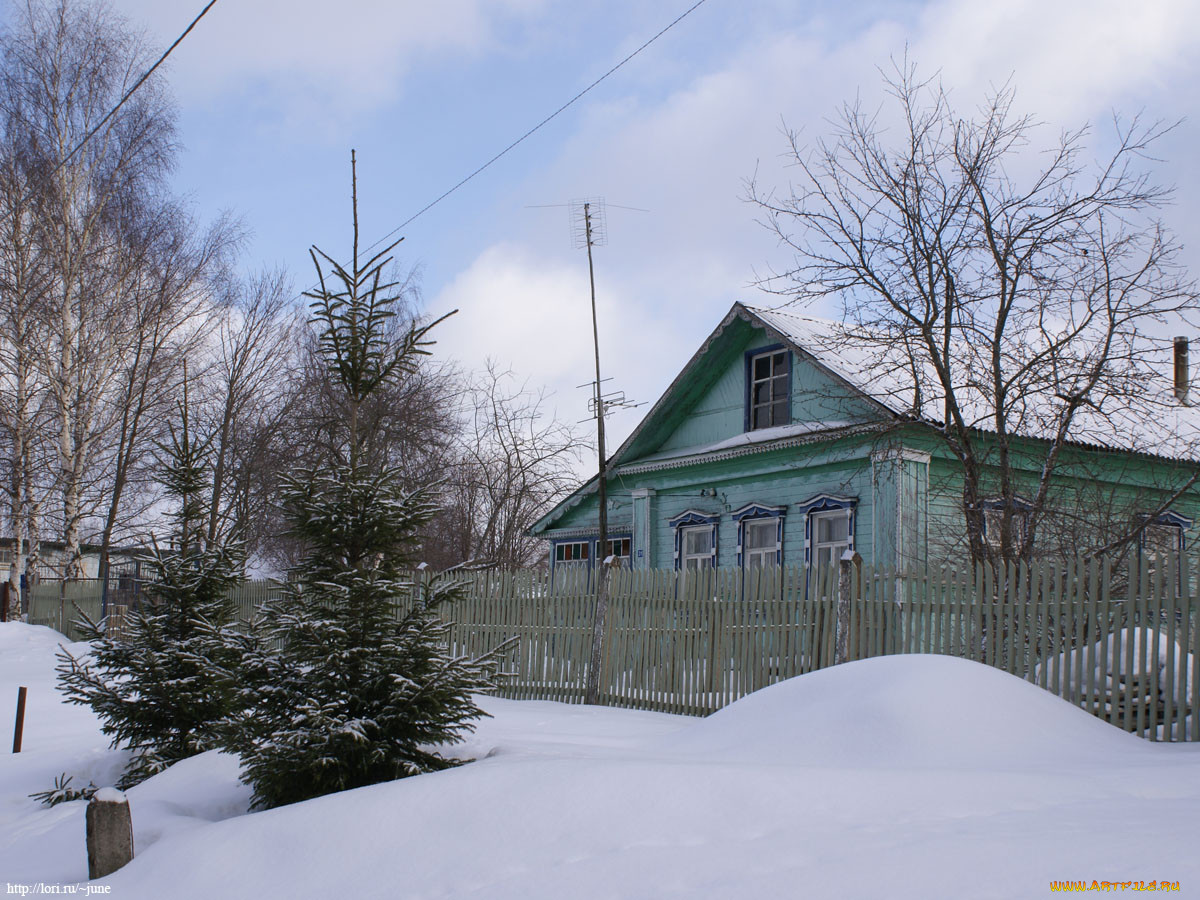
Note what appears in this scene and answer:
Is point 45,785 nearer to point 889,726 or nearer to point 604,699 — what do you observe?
point 604,699

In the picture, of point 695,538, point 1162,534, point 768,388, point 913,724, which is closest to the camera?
point 913,724

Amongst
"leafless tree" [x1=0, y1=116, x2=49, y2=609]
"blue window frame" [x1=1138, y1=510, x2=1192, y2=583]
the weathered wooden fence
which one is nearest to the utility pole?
the weathered wooden fence

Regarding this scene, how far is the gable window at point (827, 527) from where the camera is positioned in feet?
53.0

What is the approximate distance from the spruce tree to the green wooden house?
7.20m

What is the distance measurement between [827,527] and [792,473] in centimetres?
114

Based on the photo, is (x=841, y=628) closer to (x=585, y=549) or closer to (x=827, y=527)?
(x=827, y=527)

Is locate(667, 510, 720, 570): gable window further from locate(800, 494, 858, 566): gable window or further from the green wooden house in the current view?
locate(800, 494, 858, 566): gable window

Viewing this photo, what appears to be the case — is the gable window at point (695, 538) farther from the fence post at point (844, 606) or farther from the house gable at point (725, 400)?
the fence post at point (844, 606)

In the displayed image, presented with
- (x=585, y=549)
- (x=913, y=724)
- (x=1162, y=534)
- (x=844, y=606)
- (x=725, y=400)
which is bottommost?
(x=913, y=724)

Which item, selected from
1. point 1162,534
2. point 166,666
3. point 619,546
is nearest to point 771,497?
point 619,546

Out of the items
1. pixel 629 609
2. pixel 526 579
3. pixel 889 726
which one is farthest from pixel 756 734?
pixel 526 579

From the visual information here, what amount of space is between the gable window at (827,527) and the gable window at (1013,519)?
7.52ft

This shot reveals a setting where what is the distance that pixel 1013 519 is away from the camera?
11.4m

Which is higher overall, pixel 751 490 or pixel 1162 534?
pixel 751 490
